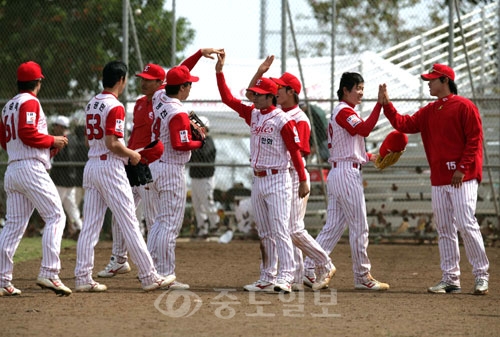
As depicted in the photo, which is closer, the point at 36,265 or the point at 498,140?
the point at 36,265

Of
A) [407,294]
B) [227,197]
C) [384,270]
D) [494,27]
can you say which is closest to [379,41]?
[494,27]

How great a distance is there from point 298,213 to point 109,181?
1.82 meters

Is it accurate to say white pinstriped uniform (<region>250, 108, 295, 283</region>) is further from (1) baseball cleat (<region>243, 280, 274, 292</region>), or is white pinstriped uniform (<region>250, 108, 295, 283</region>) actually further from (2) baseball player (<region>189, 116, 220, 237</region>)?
(2) baseball player (<region>189, 116, 220, 237</region>)

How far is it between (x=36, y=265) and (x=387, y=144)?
4.59m

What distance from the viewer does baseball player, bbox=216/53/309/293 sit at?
8.52 meters

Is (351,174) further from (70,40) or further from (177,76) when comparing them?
(70,40)

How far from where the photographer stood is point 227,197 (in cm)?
1600

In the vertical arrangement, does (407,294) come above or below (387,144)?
below

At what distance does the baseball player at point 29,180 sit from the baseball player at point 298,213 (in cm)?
198

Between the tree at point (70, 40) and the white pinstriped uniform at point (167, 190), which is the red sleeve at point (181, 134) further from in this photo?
the tree at point (70, 40)

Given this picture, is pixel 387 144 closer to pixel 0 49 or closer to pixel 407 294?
pixel 407 294

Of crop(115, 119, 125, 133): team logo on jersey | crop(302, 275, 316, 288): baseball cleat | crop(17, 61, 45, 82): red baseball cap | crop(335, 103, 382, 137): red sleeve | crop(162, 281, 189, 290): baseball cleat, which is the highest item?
crop(17, 61, 45, 82): red baseball cap

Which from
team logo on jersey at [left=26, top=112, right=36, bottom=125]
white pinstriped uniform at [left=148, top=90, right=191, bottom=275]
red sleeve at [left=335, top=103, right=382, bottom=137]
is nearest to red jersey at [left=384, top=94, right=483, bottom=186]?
red sleeve at [left=335, top=103, right=382, bottom=137]

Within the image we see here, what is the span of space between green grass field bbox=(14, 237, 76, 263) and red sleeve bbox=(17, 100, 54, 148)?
403 cm
